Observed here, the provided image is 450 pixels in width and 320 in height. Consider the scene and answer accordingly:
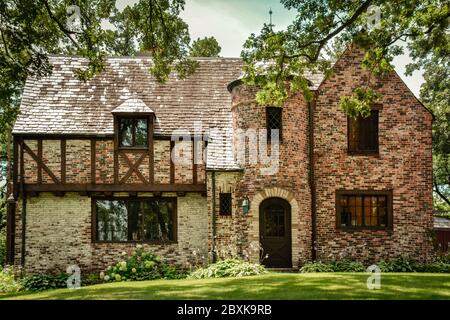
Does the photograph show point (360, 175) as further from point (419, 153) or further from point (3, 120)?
point (3, 120)

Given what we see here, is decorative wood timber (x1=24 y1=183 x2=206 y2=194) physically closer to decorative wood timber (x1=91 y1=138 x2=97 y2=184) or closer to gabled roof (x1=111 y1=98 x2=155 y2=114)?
decorative wood timber (x1=91 y1=138 x2=97 y2=184)

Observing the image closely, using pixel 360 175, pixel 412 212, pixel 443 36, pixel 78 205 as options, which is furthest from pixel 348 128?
pixel 78 205

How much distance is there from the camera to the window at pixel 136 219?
18.2 meters

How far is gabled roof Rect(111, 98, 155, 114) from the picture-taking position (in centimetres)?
1817

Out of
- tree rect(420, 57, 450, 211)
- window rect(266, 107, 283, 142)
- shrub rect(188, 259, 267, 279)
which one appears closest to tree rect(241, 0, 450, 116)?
window rect(266, 107, 283, 142)

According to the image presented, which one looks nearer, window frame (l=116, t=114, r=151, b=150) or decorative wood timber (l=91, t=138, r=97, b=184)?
decorative wood timber (l=91, t=138, r=97, b=184)

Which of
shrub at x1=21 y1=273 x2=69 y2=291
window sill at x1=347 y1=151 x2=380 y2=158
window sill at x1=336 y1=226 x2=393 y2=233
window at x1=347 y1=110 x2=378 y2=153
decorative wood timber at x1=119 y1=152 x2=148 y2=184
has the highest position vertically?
window at x1=347 y1=110 x2=378 y2=153

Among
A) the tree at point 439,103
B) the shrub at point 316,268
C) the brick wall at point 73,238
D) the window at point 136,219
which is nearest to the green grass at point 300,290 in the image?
the shrub at point 316,268

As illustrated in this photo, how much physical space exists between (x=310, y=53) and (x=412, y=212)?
25.0 ft

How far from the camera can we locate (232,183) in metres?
17.3

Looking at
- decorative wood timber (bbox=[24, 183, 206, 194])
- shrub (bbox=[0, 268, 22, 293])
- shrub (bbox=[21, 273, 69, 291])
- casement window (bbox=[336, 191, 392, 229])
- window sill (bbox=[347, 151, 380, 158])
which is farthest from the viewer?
window sill (bbox=[347, 151, 380, 158])

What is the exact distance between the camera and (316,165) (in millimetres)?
17844

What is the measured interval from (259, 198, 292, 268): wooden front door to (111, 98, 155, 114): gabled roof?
5595 mm

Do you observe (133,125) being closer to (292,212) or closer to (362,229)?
(292,212)
